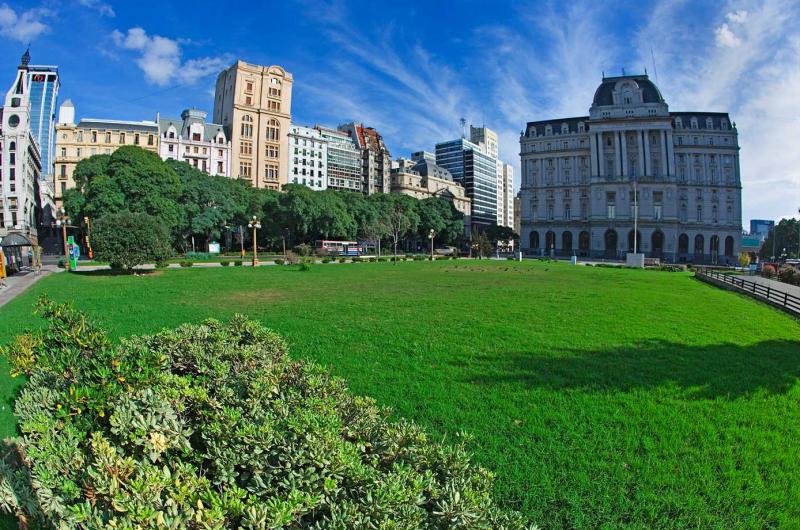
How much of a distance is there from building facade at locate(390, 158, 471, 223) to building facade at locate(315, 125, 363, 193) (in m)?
13.7

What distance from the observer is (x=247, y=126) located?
81125 millimetres

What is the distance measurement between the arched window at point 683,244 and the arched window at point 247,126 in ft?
259

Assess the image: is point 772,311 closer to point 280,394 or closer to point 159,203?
point 280,394

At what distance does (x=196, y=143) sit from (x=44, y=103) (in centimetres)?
8836

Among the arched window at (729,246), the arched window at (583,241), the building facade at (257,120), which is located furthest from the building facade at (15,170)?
the arched window at (729,246)

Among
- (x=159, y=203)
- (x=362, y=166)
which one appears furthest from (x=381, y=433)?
(x=362, y=166)

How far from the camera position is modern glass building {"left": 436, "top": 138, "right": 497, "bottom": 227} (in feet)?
433

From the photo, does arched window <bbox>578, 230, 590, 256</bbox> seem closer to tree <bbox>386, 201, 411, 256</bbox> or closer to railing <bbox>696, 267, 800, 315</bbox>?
tree <bbox>386, 201, 411, 256</bbox>

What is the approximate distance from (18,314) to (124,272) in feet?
53.8

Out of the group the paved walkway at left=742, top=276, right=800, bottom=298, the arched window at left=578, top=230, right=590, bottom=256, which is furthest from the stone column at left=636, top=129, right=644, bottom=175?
the paved walkway at left=742, top=276, right=800, bottom=298

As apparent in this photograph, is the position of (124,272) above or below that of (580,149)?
below

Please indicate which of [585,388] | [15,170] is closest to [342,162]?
[15,170]

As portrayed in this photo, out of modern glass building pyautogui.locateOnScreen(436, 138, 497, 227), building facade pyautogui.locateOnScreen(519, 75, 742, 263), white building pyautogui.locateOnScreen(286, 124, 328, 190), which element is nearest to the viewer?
building facade pyautogui.locateOnScreen(519, 75, 742, 263)

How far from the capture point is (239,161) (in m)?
79.8
